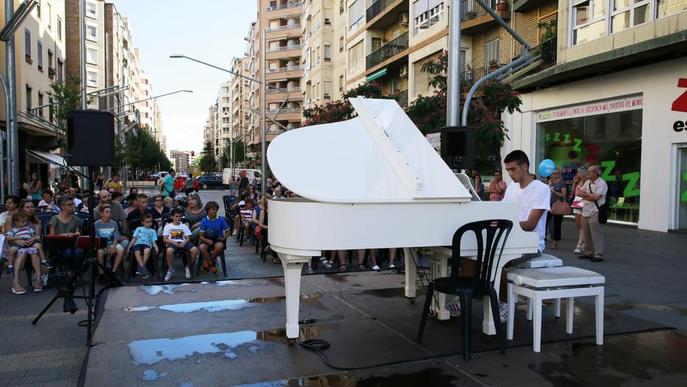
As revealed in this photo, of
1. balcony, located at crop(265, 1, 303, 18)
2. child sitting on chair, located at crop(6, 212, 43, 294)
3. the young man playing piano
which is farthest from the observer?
balcony, located at crop(265, 1, 303, 18)

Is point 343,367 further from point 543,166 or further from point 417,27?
point 417,27

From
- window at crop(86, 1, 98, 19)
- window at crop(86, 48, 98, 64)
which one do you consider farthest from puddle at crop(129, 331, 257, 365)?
window at crop(86, 1, 98, 19)

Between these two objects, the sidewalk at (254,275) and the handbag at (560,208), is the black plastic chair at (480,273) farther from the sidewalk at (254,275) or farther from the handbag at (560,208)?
the handbag at (560,208)

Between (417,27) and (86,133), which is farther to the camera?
(417,27)

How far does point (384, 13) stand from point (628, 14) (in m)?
19.7

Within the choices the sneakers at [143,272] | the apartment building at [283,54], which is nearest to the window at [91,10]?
the apartment building at [283,54]

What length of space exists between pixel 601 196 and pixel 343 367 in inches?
324

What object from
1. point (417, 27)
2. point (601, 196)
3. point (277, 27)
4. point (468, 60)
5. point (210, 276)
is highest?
point (277, 27)

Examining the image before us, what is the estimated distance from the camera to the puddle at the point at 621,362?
464cm

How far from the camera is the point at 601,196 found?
1110cm

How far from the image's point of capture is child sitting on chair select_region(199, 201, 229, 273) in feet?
31.5

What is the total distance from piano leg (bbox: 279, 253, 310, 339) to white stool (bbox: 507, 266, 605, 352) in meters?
2.15

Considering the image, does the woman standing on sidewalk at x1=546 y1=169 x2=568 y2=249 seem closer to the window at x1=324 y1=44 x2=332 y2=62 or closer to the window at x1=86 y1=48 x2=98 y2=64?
the window at x1=324 y1=44 x2=332 y2=62

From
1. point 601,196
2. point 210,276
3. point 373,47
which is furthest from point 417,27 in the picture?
point 210,276
